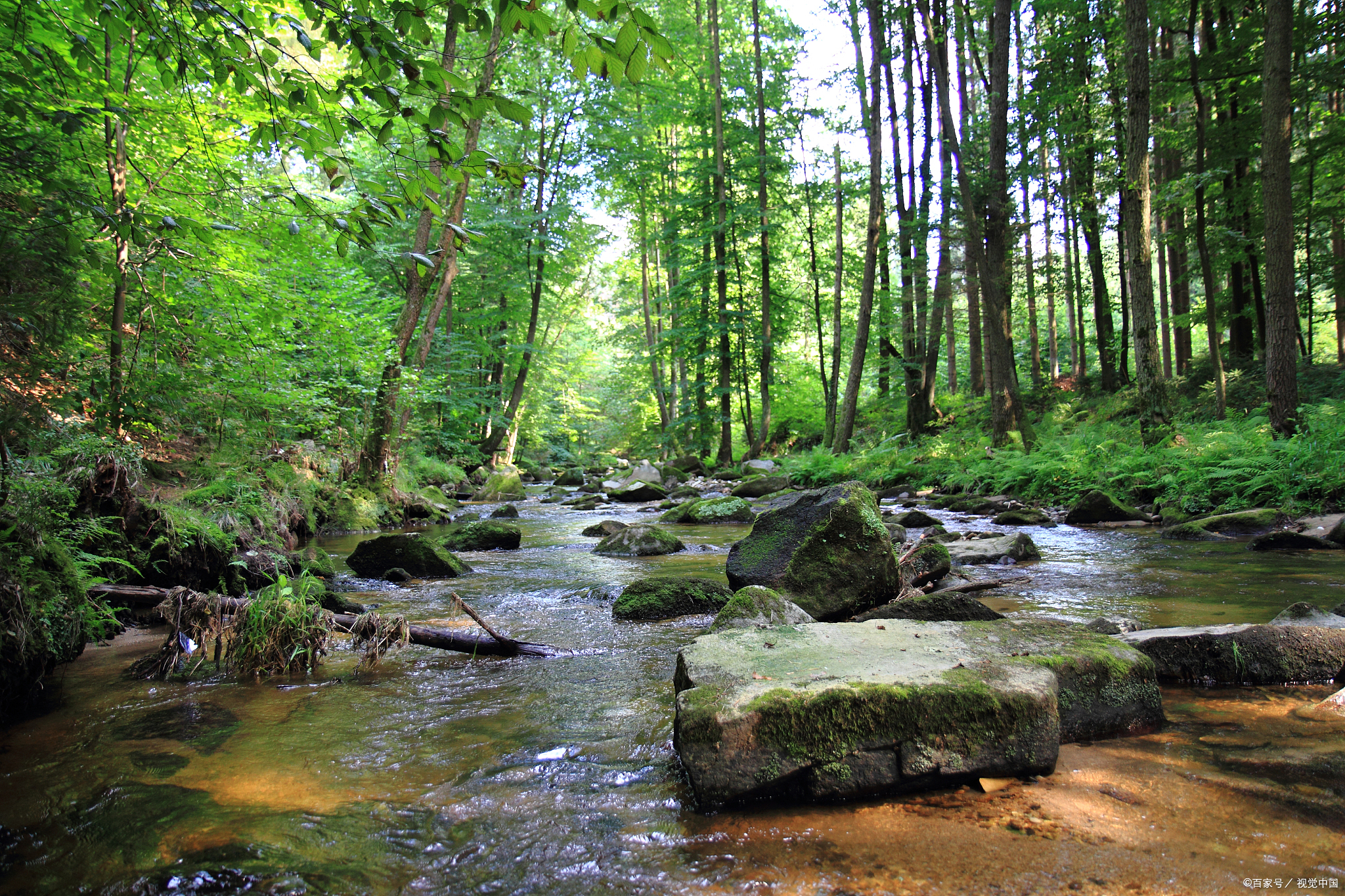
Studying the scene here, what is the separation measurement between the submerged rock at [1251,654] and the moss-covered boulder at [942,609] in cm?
86

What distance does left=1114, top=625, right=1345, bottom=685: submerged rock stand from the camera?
3293 mm

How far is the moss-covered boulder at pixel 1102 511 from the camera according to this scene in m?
9.50

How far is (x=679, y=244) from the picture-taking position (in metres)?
21.7

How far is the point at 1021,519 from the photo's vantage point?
985 centimetres

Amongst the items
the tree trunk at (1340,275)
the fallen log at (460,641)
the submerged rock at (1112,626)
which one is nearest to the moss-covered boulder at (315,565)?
the fallen log at (460,641)

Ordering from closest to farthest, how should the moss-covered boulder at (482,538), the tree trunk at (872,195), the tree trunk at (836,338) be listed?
1. the moss-covered boulder at (482,538)
2. the tree trunk at (872,195)
3. the tree trunk at (836,338)

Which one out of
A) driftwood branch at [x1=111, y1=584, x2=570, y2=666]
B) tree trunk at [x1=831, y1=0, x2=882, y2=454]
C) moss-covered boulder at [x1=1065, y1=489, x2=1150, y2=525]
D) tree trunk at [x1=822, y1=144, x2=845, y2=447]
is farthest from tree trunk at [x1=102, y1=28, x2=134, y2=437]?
tree trunk at [x1=822, y1=144, x2=845, y2=447]

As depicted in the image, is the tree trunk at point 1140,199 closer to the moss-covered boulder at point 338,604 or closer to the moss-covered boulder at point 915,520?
the moss-covered boulder at point 915,520

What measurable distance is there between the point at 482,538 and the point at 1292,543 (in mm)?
9126

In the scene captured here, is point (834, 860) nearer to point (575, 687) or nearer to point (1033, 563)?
point (575, 687)

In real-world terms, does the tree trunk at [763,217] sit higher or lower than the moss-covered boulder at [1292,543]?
higher

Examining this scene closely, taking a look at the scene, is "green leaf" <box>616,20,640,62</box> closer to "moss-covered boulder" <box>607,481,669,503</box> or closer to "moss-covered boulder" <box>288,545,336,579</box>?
"moss-covered boulder" <box>288,545,336,579</box>

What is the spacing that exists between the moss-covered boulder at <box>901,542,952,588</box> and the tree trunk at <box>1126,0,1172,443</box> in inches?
306

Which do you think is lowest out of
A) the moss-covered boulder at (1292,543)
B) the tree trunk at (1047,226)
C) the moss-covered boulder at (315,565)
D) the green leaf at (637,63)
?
the moss-covered boulder at (1292,543)
